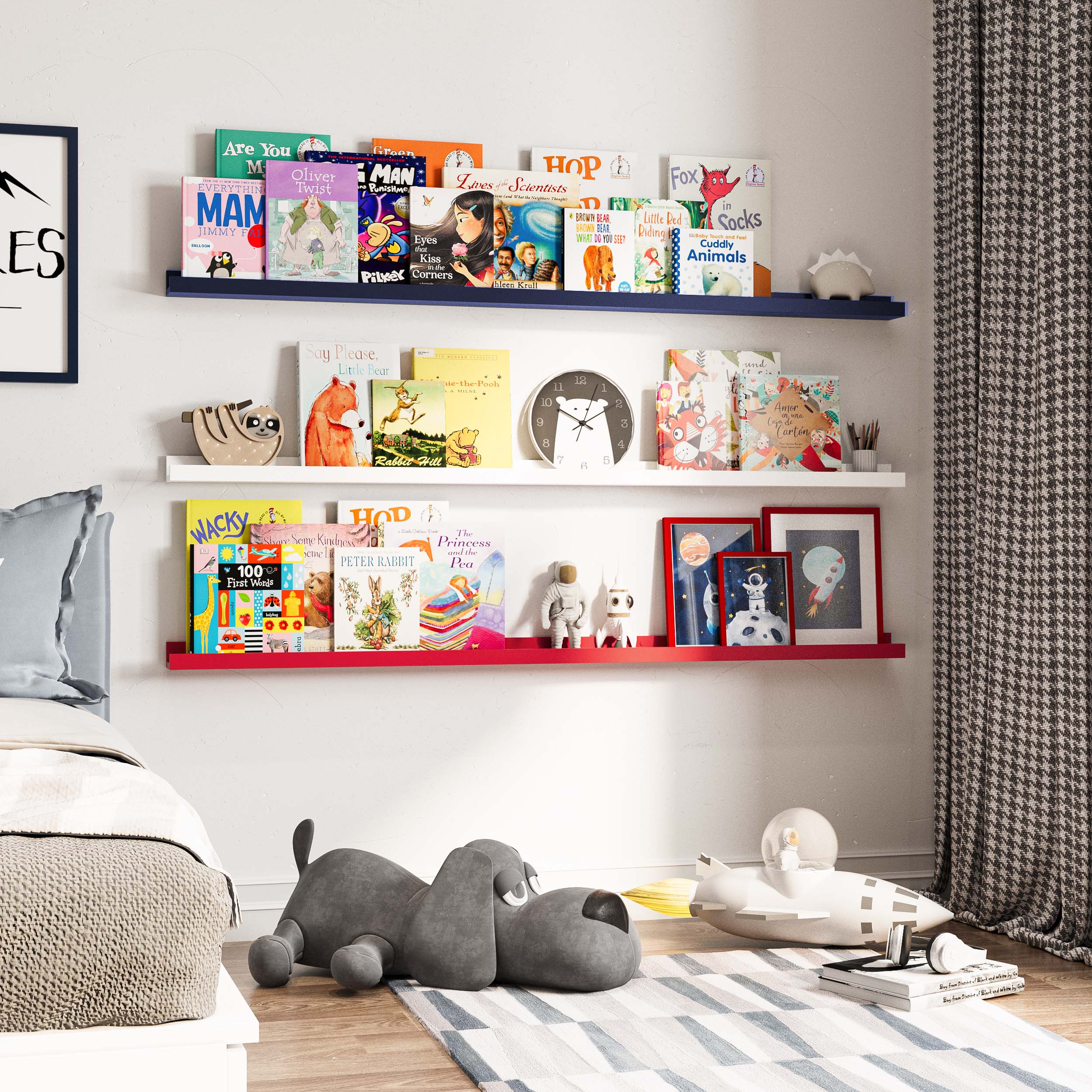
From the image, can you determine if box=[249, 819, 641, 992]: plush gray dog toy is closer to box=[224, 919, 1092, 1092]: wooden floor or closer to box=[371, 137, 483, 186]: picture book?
box=[224, 919, 1092, 1092]: wooden floor

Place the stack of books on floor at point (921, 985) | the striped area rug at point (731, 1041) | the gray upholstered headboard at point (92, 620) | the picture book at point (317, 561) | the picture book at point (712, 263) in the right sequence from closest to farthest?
the striped area rug at point (731, 1041) → the stack of books on floor at point (921, 985) → the gray upholstered headboard at point (92, 620) → the picture book at point (317, 561) → the picture book at point (712, 263)

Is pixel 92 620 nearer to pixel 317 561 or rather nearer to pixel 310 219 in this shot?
pixel 317 561

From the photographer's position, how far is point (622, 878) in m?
2.96

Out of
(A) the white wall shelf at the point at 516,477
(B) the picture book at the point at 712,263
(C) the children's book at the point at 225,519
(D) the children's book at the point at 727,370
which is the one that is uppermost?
(B) the picture book at the point at 712,263

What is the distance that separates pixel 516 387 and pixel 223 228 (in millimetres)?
752

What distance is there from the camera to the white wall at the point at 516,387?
2732mm

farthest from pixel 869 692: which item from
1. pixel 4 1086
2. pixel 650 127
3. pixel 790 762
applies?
pixel 4 1086

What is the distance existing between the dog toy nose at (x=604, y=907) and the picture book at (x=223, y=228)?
4.99ft

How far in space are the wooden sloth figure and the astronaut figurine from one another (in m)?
0.71

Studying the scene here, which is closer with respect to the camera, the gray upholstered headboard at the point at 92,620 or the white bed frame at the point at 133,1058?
the white bed frame at the point at 133,1058

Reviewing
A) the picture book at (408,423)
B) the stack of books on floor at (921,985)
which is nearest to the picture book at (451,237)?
the picture book at (408,423)

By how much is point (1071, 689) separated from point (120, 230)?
2268 mm

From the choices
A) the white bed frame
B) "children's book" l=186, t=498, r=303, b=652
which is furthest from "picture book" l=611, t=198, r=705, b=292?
the white bed frame

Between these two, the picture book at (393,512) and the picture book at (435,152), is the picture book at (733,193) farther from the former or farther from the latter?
the picture book at (393,512)
